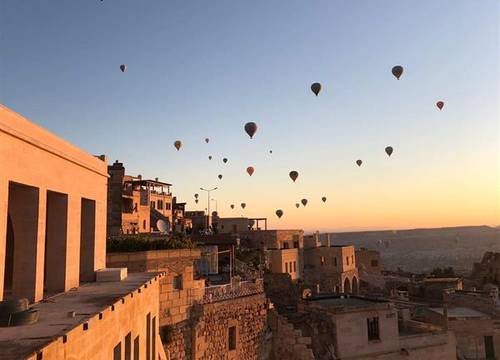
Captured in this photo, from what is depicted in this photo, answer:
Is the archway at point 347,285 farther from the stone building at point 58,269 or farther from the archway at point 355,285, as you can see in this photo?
the stone building at point 58,269

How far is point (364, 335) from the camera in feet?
84.0

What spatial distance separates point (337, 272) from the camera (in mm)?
53969

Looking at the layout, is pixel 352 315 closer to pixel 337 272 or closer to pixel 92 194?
pixel 92 194

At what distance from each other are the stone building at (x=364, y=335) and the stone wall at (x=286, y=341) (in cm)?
311

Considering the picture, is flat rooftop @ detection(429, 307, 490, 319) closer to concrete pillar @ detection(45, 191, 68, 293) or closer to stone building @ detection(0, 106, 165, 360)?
stone building @ detection(0, 106, 165, 360)

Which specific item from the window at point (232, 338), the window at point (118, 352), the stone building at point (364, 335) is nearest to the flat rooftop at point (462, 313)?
the stone building at point (364, 335)

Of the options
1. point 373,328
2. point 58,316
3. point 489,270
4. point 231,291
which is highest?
point 58,316

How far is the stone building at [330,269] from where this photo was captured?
53281mm

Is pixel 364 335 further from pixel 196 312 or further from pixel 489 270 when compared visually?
pixel 489 270

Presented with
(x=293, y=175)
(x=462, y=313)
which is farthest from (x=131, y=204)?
(x=462, y=313)

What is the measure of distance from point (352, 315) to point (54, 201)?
19.4m

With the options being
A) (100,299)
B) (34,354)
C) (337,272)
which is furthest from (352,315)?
(337,272)

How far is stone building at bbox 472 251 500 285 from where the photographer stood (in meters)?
59.2

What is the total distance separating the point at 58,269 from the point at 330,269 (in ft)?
153
